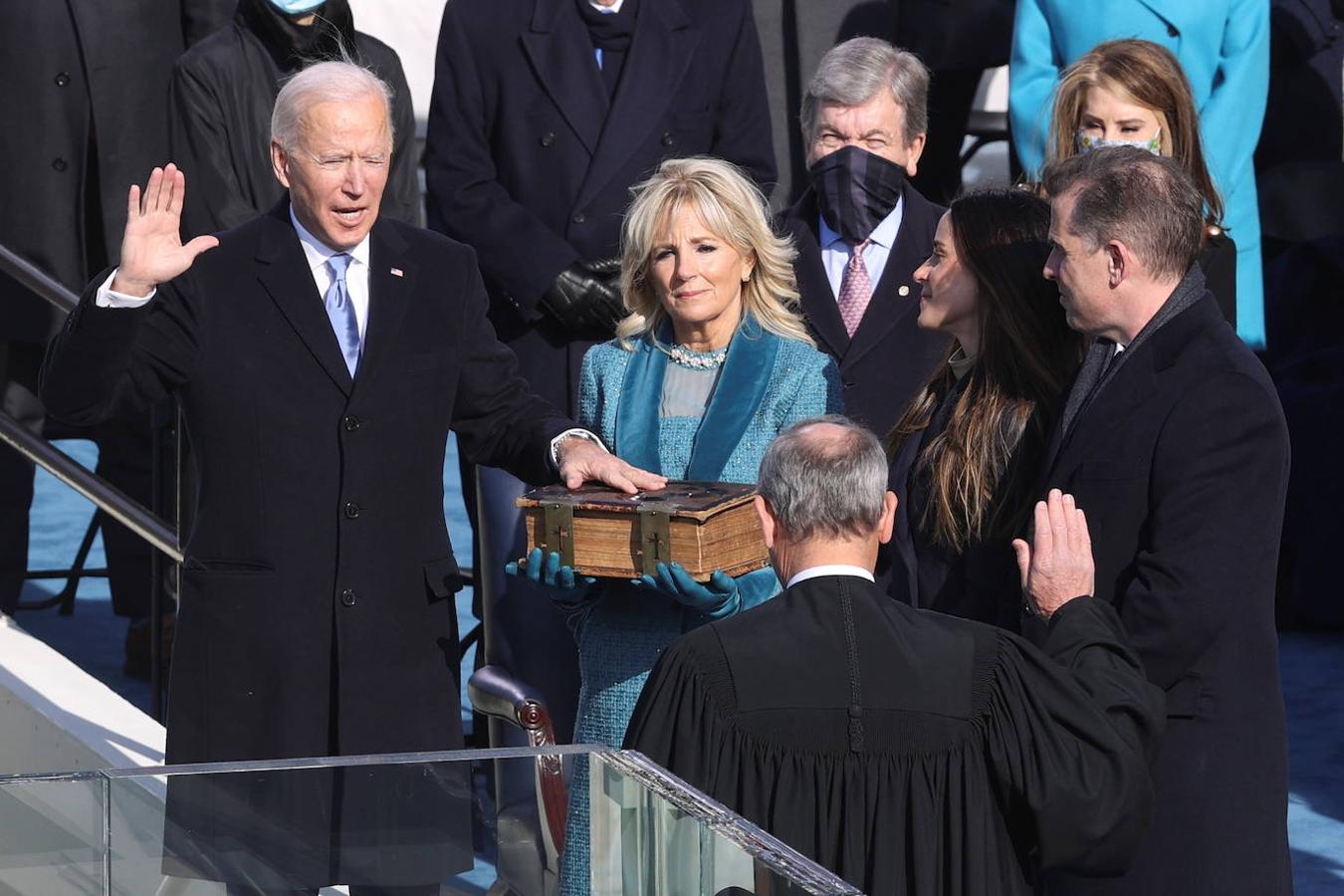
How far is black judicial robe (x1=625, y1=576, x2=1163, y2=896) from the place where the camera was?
2.96m

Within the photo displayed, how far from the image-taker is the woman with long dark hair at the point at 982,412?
385cm

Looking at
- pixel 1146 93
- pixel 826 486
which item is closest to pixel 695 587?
pixel 826 486

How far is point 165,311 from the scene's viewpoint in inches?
152

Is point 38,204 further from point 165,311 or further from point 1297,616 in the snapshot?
point 1297,616

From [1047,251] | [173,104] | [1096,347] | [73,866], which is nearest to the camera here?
[73,866]

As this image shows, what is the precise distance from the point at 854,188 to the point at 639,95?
634 millimetres

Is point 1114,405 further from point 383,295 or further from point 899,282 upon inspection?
point 899,282

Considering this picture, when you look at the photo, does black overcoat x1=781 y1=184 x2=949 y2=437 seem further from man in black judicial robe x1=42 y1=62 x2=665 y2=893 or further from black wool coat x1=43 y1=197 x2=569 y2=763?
black wool coat x1=43 y1=197 x2=569 y2=763

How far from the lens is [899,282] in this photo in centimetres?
501

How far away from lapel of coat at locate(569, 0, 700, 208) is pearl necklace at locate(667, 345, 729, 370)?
3.05 feet

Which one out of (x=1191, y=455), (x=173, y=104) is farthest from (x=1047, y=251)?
(x=173, y=104)

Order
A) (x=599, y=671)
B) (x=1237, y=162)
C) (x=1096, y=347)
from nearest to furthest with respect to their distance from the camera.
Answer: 1. (x=1096, y=347)
2. (x=599, y=671)
3. (x=1237, y=162)

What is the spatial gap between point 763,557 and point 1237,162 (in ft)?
9.01

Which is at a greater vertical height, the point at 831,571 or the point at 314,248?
the point at 314,248
